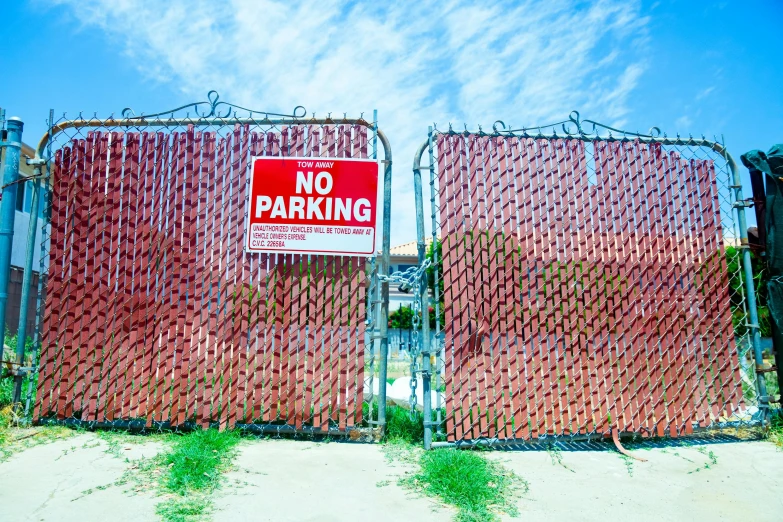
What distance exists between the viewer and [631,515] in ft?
10.6

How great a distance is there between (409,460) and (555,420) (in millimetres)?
1357

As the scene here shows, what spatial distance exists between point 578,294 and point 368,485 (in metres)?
2.48

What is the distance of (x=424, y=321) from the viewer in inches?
178

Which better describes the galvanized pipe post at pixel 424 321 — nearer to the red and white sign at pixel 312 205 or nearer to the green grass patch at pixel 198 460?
the red and white sign at pixel 312 205

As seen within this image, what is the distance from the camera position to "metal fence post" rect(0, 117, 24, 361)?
15.9 ft

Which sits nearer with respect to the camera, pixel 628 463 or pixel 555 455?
pixel 628 463

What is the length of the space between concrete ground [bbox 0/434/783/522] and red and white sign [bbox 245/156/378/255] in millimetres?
1767

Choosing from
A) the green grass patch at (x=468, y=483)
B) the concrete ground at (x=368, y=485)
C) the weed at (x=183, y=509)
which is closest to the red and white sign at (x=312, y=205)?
the concrete ground at (x=368, y=485)

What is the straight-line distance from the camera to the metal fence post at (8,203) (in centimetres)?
483

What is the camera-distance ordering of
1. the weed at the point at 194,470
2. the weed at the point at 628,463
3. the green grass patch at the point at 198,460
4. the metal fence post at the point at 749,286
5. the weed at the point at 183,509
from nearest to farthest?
the weed at the point at 183,509
the weed at the point at 194,470
the green grass patch at the point at 198,460
the weed at the point at 628,463
the metal fence post at the point at 749,286

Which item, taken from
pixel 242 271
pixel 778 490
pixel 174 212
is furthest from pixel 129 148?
pixel 778 490

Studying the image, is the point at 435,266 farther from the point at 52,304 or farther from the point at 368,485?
the point at 52,304

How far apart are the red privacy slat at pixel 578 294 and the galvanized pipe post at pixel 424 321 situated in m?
0.17

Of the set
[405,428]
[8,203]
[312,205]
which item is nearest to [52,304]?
[8,203]
